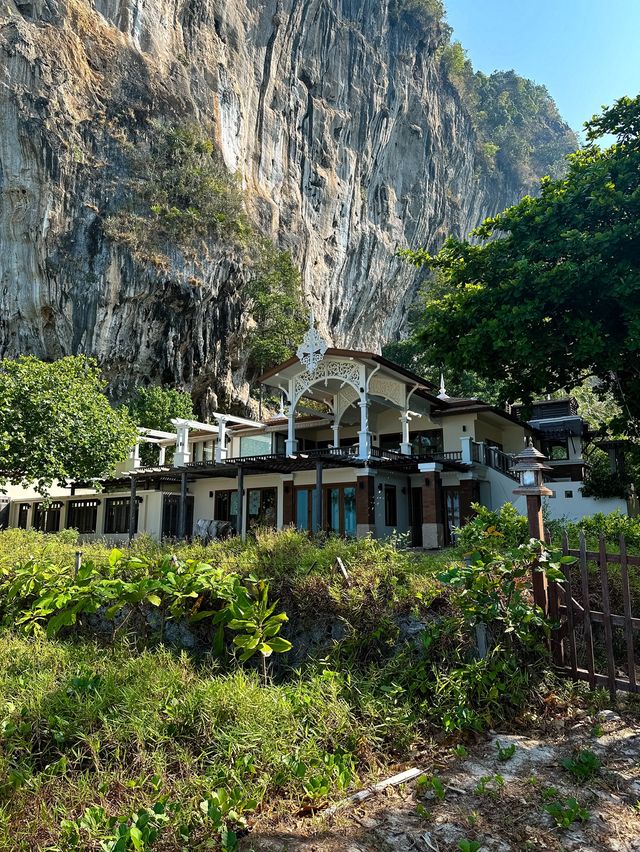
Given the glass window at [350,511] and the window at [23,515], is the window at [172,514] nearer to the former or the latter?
the glass window at [350,511]

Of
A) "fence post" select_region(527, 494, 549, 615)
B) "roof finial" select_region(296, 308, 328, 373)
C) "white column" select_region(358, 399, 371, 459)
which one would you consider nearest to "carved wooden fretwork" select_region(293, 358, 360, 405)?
"roof finial" select_region(296, 308, 328, 373)

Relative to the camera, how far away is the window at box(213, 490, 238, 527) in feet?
80.2

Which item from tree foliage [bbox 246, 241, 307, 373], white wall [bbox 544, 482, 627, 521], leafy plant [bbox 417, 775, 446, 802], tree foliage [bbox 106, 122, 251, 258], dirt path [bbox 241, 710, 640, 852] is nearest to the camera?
dirt path [bbox 241, 710, 640, 852]

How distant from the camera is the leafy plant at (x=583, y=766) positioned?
13.4ft

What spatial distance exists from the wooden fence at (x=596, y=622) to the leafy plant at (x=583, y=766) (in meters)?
1.11

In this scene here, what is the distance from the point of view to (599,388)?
1258cm

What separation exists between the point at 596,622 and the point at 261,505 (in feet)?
61.5

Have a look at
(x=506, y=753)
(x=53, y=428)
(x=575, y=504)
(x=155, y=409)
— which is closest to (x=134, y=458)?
(x=53, y=428)

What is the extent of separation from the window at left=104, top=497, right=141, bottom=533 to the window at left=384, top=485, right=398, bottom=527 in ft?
40.3

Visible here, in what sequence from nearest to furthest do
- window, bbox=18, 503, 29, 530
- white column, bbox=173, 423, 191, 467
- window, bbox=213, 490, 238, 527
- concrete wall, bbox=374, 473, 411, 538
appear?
concrete wall, bbox=374, 473, 411, 538
white column, bbox=173, 423, 191, 467
window, bbox=213, 490, 238, 527
window, bbox=18, 503, 29, 530

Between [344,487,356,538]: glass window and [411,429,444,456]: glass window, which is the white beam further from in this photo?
[411,429,444,456]: glass window

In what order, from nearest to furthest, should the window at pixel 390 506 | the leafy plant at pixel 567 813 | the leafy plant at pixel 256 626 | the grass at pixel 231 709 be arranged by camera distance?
the leafy plant at pixel 567 813, the grass at pixel 231 709, the leafy plant at pixel 256 626, the window at pixel 390 506

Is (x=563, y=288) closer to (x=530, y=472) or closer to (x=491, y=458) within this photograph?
(x=530, y=472)

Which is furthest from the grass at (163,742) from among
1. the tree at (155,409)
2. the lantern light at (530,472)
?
the tree at (155,409)
